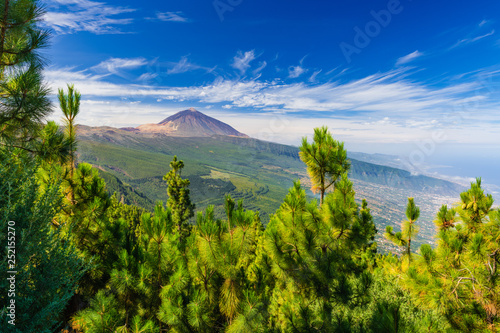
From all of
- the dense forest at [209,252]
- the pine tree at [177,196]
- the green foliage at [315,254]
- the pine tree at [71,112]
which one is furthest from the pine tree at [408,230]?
the pine tree at [177,196]

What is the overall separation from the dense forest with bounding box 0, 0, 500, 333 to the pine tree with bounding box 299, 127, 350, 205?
1.0 inches

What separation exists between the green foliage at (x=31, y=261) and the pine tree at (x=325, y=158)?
500 centimetres

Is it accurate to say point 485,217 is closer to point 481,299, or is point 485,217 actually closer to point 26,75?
point 481,299

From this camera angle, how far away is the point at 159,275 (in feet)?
13.5

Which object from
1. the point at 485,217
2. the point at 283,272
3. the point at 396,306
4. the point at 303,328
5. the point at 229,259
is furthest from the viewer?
the point at 485,217

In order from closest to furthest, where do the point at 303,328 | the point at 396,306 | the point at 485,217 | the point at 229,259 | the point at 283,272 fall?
the point at 396,306
the point at 303,328
the point at 229,259
the point at 283,272
the point at 485,217

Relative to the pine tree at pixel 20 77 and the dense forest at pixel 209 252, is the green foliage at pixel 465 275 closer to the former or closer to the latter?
the dense forest at pixel 209 252

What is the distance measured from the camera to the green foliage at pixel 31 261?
8.90ft

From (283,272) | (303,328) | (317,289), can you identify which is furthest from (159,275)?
(317,289)

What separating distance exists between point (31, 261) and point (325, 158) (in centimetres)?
558

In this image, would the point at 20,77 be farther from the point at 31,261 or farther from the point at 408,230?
the point at 408,230

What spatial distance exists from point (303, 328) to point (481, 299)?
3369 mm

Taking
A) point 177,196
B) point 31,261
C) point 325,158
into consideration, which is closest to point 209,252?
point 31,261

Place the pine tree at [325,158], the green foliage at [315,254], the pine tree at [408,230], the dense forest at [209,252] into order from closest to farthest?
the dense forest at [209,252] → the green foliage at [315,254] → the pine tree at [325,158] → the pine tree at [408,230]
